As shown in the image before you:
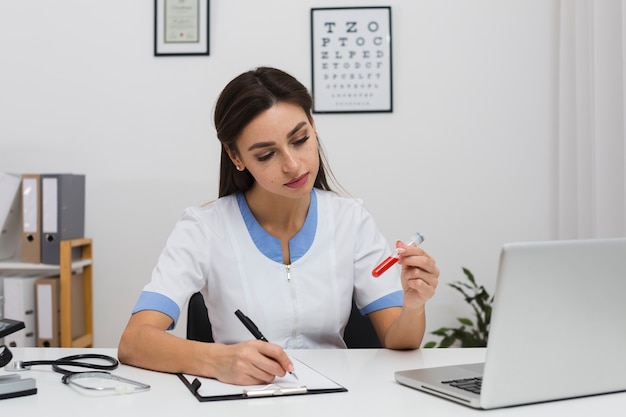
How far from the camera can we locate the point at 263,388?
1.15 m

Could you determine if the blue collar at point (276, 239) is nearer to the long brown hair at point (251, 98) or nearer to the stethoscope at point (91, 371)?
the long brown hair at point (251, 98)

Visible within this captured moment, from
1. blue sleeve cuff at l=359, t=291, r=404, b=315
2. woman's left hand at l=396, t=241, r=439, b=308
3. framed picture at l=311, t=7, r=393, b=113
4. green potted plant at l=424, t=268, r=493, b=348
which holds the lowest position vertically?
green potted plant at l=424, t=268, r=493, b=348

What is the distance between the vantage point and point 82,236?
294cm

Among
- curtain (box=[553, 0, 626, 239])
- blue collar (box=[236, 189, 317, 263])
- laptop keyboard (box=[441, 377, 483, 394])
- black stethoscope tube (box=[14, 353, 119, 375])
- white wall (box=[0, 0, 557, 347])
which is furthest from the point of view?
white wall (box=[0, 0, 557, 347])

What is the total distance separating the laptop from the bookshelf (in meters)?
1.99

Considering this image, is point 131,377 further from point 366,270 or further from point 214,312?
point 366,270

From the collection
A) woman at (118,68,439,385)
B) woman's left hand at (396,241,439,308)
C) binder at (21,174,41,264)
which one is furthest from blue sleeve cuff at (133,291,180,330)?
binder at (21,174,41,264)

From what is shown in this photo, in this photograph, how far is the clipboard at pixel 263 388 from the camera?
1.12m

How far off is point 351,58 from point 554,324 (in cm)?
219

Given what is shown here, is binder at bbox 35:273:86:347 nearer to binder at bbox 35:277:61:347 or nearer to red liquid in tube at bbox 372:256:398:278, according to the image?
binder at bbox 35:277:61:347

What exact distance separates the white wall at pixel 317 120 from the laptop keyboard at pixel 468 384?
1864mm

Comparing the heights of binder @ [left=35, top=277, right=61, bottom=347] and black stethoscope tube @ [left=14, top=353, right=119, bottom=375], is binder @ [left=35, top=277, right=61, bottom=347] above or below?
below

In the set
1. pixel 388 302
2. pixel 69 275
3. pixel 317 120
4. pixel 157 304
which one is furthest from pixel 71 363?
pixel 317 120

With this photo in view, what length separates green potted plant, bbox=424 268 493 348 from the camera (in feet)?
9.39
